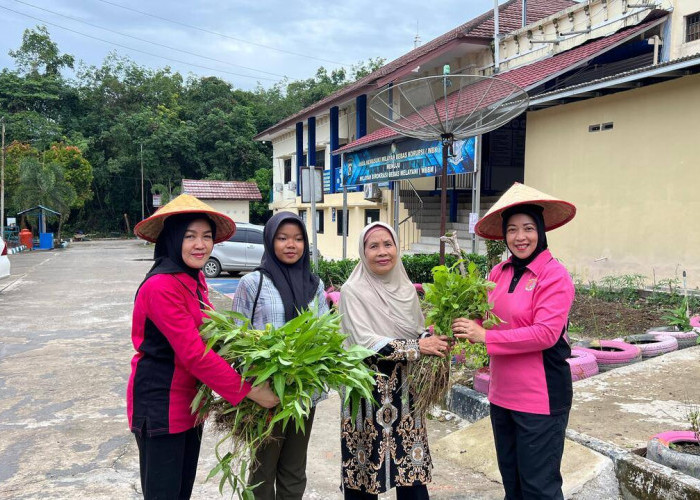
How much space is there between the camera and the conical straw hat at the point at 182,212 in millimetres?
2240

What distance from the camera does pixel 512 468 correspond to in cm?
248

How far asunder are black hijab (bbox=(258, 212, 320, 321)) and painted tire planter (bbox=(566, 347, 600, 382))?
3226 millimetres

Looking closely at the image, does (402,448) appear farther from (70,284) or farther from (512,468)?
(70,284)

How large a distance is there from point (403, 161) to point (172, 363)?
9.64m

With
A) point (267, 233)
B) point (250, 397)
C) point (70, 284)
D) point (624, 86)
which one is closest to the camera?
point (250, 397)

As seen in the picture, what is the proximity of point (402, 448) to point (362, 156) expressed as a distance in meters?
11.5

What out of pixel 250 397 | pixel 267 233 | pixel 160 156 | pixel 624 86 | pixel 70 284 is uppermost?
pixel 160 156

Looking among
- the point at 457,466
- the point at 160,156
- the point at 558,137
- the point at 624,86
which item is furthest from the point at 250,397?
the point at 160,156

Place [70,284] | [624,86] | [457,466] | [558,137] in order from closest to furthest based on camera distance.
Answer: [457,466] → [624,86] → [558,137] → [70,284]

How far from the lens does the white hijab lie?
2.59m

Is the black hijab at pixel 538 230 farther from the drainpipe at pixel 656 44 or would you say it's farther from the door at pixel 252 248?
the door at pixel 252 248

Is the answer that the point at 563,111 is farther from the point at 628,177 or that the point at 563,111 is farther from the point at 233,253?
the point at 233,253

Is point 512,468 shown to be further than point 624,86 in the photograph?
No

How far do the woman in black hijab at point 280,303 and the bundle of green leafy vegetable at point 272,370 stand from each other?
0.26m
